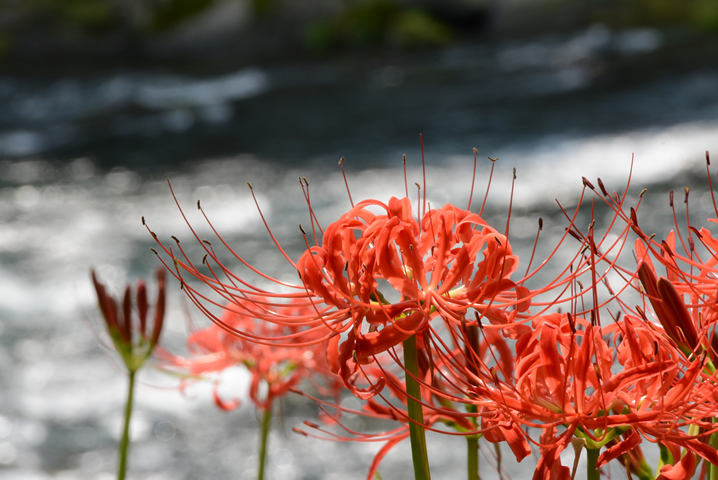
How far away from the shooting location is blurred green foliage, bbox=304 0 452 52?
1378cm

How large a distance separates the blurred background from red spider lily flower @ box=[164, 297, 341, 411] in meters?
2.06

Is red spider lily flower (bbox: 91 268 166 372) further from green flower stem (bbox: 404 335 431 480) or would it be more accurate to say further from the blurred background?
the blurred background

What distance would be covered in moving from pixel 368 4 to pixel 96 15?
20.2ft

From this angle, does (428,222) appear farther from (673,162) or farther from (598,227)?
(673,162)

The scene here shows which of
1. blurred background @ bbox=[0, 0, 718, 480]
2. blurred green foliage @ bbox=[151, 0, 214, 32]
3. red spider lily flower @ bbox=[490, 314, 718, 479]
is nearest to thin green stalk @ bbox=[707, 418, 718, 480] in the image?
red spider lily flower @ bbox=[490, 314, 718, 479]

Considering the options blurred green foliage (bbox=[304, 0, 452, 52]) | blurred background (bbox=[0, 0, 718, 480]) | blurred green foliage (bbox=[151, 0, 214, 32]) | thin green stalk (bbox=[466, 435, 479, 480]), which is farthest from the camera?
blurred green foliage (bbox=[151, 0, 214, 32])

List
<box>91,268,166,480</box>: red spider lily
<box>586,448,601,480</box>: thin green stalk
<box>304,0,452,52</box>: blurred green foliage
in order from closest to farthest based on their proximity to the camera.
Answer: <box>586,448,601,480</box>: thin green stalk
<box>91,268,166,480</box>: red spider lily
<box>304,0,452,52</box>: blurred green foliage

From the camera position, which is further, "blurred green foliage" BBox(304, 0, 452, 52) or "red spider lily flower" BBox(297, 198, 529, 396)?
"blurred green foliage" BBox(304, 0, 452, 52)

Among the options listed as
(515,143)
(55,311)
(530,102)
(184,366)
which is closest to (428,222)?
(184,366)

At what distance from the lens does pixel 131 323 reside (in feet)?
4.61

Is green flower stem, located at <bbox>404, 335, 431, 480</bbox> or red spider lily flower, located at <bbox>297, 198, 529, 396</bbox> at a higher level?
red spider lily flower, located at <bbox>297, 198, 529, 396</bbox>

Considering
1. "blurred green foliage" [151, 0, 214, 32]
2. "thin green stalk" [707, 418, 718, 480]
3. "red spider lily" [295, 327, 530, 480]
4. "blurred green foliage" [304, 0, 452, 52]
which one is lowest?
"thin green stalk" [707, 418, 718, 480]

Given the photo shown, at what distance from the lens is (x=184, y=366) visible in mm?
1540

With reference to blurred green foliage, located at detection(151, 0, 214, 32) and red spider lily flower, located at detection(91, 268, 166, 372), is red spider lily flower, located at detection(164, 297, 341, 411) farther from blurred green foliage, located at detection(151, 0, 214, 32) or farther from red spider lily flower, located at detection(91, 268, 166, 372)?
blurred green foliage, located at detection(151, 0, 214, 32)
